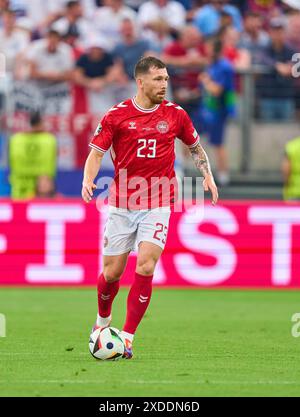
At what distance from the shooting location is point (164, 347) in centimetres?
972

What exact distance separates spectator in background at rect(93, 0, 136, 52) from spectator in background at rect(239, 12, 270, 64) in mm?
2104

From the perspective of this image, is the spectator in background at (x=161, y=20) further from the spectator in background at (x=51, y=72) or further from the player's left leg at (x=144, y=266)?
the player's left leg at (x=144, y=266)

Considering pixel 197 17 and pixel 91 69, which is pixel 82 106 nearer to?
pixel 91 69

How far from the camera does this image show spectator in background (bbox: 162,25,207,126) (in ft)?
61.5

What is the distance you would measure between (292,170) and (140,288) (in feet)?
28.1

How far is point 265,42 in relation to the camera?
19609mm

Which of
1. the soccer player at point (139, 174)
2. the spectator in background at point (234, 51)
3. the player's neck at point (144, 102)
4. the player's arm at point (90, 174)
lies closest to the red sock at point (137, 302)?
the soccer player at point (139, 174)

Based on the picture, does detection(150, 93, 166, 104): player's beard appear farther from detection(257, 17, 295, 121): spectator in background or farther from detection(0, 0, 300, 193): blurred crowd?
detection(257, 17, 295, 121): spectator in background

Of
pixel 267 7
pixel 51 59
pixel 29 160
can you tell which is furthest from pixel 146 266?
pixel 267 7

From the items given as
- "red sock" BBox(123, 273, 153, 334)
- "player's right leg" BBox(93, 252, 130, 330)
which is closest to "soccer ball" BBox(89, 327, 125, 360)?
"red sock" BBox(123, 273, 153, 334)

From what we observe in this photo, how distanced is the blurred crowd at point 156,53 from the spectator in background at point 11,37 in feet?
0.06

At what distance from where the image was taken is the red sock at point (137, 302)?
8953 mm

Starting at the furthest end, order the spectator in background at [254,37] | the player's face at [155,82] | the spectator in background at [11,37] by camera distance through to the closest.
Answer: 1. the spectator in background at [254,37]
2. the spectator in background at [11,37]
3. the player's face at [155,82]
